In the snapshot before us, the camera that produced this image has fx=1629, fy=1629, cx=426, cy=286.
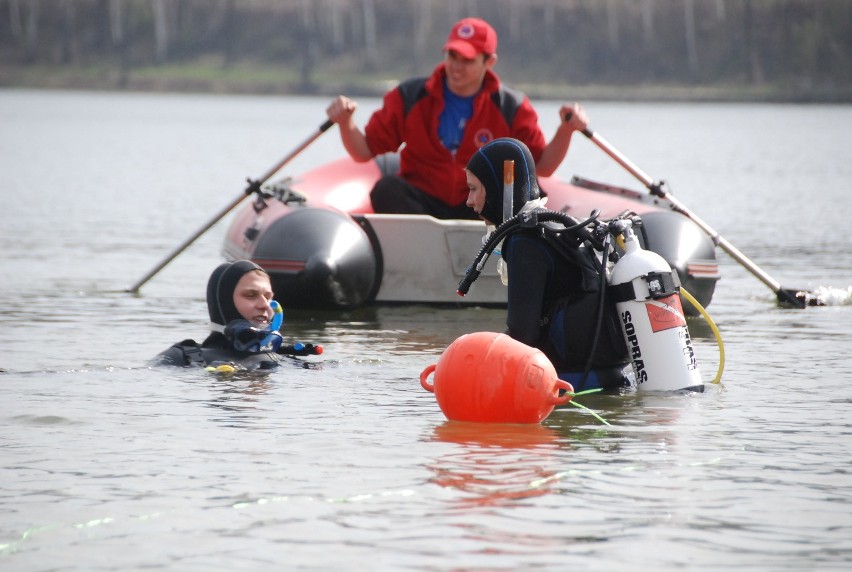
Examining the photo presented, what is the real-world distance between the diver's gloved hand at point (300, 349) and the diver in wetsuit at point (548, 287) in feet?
4.21

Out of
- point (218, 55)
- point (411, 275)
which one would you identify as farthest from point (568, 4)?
point (411, 275)

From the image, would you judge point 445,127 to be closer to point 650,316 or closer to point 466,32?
point 466,32

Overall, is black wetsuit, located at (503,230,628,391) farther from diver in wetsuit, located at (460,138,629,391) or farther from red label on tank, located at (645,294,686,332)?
red label on tank, located at (645,294,686,332)

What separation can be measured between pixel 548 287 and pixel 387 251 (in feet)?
12.5

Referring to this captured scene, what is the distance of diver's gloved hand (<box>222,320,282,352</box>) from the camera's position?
757cm

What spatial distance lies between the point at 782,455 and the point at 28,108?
199ft

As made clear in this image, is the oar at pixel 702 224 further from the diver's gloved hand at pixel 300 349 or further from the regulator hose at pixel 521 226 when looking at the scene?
the regulator hose at pixel 521 226

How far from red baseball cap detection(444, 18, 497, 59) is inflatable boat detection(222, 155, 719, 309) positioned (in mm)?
1042

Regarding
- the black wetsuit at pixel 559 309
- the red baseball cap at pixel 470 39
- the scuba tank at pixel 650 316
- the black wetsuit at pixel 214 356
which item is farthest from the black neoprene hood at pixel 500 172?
the red baseball cap at pixel 470 39

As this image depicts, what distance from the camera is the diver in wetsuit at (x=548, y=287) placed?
21.2 feet

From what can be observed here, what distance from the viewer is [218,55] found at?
281ft

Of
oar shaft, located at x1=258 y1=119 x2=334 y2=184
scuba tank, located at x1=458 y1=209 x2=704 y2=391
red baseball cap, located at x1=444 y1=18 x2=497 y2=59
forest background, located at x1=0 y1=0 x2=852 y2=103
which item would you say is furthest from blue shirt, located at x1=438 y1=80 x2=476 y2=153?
forest background, located at x1=0 y1=0 x2=852 y2=103

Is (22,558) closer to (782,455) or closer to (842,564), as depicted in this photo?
(842,564)

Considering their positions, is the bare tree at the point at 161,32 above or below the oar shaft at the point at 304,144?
above
